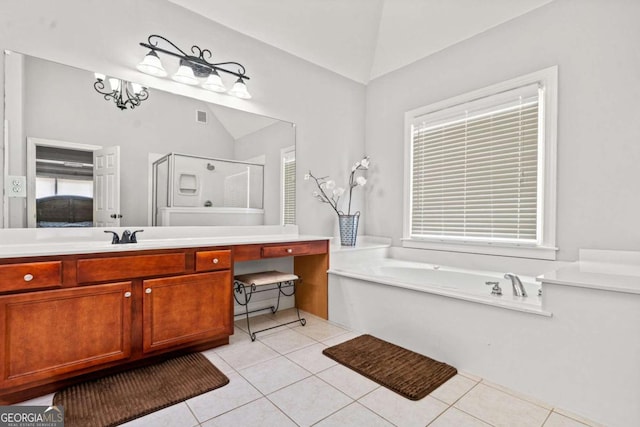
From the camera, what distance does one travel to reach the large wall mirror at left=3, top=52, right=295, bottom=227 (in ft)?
6.33

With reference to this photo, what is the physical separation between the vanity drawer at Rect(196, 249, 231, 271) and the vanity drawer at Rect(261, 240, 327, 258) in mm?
300

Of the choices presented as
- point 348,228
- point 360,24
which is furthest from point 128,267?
point 360,24

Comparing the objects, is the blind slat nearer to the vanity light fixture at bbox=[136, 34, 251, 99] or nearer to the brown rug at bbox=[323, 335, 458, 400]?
the brown rug at bbox=[323, 335, 458, 400]

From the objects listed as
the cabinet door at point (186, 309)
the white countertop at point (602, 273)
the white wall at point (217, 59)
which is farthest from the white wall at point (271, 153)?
the white countertop at point (602, 273)

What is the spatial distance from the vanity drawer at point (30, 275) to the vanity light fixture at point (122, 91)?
1.20 metres

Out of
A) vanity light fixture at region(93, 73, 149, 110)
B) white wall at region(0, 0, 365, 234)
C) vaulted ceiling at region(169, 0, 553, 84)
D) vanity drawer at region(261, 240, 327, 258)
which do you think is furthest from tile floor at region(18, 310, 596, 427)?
vaulted ceiling at region(169, 0, 553, 84)

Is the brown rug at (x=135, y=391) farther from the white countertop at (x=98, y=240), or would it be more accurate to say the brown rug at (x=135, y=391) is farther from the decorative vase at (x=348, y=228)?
the decorative vase at (x=348, y=228)

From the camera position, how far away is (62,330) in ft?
5.43

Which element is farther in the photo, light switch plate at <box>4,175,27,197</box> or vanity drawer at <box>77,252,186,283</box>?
light switch plate at <box>4,175,27,197</box>

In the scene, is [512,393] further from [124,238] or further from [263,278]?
[124,238]

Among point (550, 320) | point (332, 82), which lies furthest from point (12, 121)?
point (550, 320)

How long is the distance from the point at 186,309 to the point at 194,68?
1.84m

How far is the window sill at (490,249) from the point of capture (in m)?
2.41

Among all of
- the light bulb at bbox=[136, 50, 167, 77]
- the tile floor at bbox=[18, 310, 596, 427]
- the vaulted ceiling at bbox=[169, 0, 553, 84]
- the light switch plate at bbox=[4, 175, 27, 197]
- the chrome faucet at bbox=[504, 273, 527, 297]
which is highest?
the vaulted ceiling at bbox=[169, 0, 553, 84]
